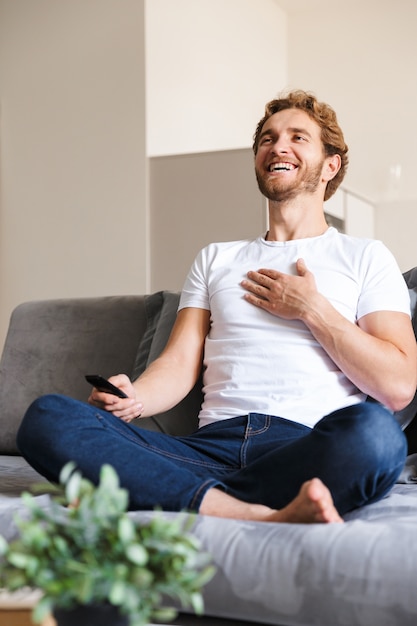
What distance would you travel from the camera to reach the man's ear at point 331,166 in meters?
2.40

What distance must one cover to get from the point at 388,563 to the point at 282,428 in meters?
0.64

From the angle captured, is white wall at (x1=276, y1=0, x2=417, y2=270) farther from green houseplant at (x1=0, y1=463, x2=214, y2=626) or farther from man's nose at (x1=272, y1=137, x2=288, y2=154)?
green houseplant at (x1=0, y1=463, x2=214, y2=626)

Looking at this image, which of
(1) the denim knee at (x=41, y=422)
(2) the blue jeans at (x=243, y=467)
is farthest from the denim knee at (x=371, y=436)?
(1) the denim knee at (x=41, y=422)

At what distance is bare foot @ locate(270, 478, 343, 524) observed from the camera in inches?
54.4

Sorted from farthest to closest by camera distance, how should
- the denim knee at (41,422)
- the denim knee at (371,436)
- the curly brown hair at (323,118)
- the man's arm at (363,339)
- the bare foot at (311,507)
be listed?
1. the curly brown hair at (323,118)
2. the man's arm at (363,339)
3. the denim knee at (41,422)
4. the denim knee at (371,436)
5. the bare foot at (311,507)

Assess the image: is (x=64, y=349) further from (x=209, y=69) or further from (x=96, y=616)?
(x=209, y=69)

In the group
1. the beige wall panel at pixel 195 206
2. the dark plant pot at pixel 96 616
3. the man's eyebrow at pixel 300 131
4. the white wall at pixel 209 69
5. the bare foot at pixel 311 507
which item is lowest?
the bare foot at pixel 311 507

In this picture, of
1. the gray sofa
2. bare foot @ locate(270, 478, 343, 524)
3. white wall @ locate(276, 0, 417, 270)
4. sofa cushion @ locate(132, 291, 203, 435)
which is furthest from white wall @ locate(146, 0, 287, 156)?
bare foot @ locate(270, 478, 343, 524)

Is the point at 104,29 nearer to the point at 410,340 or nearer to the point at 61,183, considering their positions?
the point at 61,183

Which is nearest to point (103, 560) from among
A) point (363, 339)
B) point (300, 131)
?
point (363, 339)

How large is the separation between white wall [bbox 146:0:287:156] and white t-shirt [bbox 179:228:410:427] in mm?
2833

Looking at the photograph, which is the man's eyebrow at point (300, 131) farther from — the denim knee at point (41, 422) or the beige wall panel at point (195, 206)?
the beige wall panel at point (195, 206)

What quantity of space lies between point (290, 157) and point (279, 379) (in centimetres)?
63

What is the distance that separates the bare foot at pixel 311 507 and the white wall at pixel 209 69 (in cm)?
370
